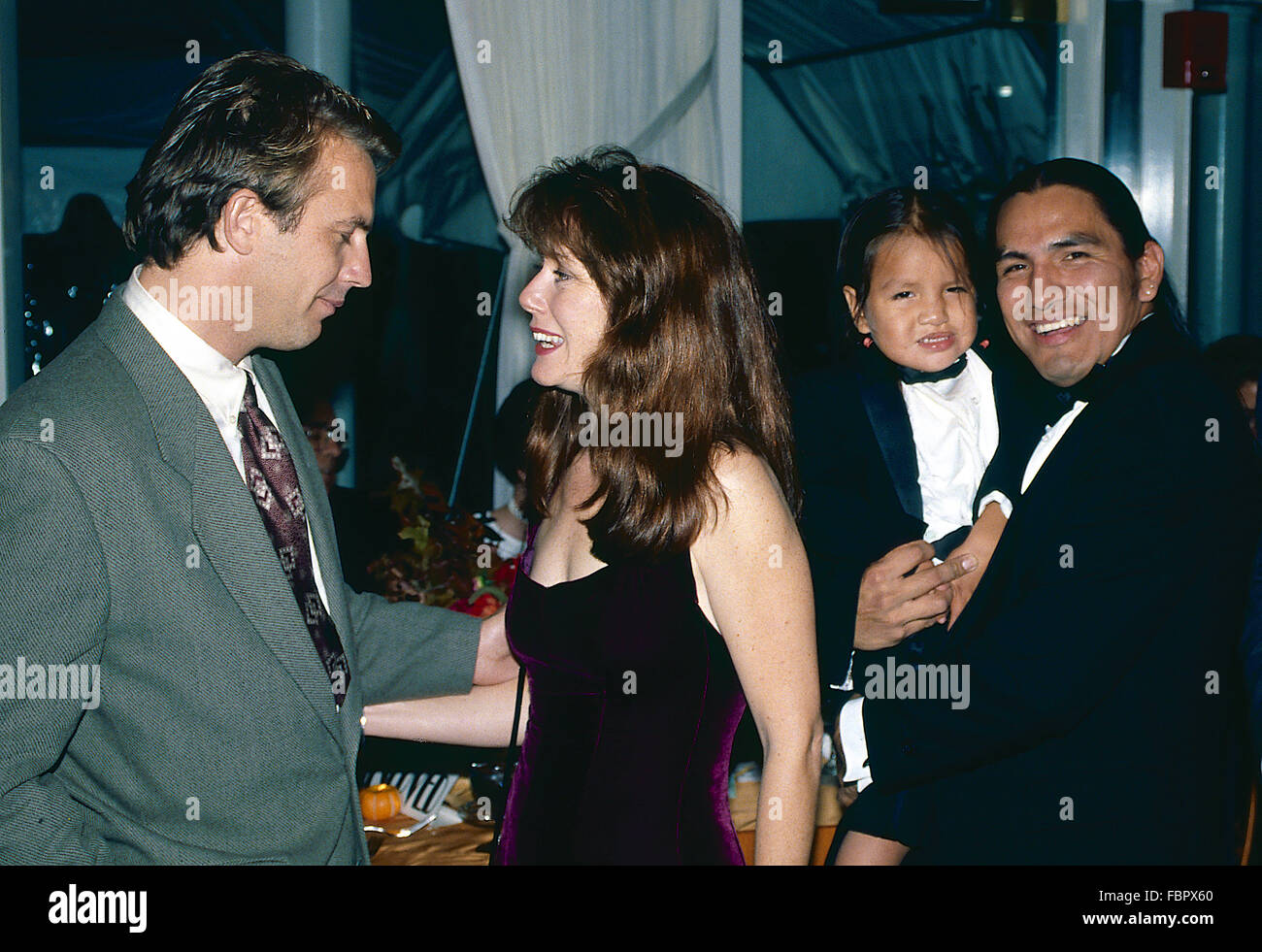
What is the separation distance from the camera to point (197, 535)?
1618mm

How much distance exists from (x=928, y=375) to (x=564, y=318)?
3.28 feet

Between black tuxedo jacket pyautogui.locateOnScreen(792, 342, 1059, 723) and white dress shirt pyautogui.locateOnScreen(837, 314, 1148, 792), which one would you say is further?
black tuxedo jacket pyautogui.locateOnScreen(792, 342, 1059, 723)

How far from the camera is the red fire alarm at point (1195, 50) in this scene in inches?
195

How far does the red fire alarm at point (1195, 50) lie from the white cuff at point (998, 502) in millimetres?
3663

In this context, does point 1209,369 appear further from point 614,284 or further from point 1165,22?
point 1165,22

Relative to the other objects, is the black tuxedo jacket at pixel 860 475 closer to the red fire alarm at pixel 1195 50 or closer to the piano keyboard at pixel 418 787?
the piano keyboard at pixel 418 787

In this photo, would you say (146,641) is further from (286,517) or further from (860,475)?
(860,475)

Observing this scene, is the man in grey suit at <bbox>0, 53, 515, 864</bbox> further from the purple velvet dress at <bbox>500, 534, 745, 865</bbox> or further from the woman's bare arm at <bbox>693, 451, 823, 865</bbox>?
the woman's bare arm at <bbox>693, 451, 823, 865</bbox>

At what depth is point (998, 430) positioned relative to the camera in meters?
2.46

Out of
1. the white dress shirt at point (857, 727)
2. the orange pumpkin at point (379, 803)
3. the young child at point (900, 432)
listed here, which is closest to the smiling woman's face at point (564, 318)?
the young child at point (900, 432)

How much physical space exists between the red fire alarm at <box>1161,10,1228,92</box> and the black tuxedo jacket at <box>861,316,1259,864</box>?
367 centimetres

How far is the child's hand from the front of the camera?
230 cm

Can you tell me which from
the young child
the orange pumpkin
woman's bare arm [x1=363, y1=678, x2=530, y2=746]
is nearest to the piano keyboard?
the orange pumpkin

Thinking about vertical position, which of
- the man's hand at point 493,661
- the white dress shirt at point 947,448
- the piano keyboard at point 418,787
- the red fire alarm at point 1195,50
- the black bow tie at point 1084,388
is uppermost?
the red fire alarm at point 1195,50
